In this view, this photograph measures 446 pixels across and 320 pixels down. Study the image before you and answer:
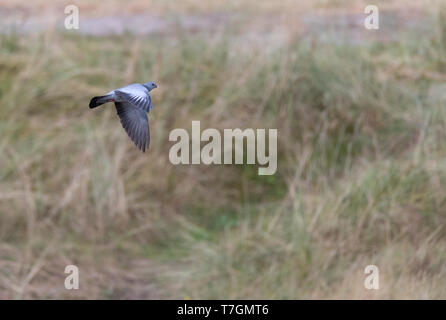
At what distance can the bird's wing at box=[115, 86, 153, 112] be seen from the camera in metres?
1.86

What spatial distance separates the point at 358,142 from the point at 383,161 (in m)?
0.65

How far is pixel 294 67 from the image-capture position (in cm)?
568

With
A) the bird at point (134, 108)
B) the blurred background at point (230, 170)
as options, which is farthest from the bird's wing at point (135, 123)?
the blurred background at point (230, 170)

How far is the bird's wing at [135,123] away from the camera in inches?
73.3

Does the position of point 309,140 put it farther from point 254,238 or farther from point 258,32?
point 258,32

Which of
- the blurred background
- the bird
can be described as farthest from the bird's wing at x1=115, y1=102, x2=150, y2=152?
the blurred background

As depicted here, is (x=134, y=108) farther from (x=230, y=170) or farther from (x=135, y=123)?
(x=230, y=170)

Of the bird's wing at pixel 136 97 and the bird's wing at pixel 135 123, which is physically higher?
the bird's wing at pixel 136 97

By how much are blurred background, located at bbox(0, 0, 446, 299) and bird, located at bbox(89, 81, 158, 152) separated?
2.32 meters

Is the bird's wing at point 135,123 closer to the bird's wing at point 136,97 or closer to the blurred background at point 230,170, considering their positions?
the bird's wing at point 136,97

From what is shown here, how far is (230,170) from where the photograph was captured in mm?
5520

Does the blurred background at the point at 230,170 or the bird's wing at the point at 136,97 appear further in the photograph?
the blurred background at the point at 230,170

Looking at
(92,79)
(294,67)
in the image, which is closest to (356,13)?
(294,67)

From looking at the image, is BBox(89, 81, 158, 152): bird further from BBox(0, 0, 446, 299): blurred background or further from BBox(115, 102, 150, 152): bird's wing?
BBox(0, 0, 446, 299): blurred background
